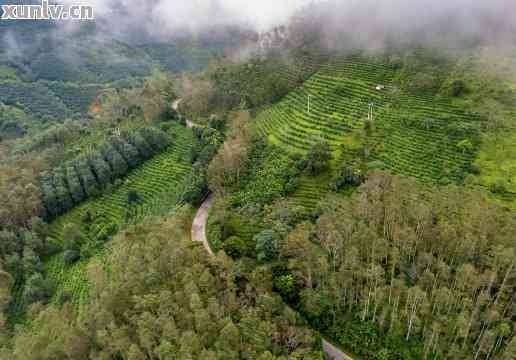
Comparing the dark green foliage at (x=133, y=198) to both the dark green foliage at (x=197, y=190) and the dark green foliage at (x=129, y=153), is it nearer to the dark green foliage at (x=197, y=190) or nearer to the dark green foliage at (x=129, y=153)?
the dark green foliage at (x=129, y=153)

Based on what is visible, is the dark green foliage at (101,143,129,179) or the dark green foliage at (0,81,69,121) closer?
the dark green foliage at (101,143,129,179)

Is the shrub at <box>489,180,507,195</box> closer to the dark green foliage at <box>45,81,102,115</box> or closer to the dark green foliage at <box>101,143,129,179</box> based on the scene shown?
the dark green foliage at <box>101,143,129,179</box>

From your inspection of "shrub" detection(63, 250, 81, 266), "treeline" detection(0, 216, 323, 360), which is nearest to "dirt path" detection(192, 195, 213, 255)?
"treeline" detection(0, 216, 323, 360)

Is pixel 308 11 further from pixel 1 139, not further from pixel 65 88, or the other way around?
pixel 65 88

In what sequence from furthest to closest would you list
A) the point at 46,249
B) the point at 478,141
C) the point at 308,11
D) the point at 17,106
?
the point at 17,106 < the point at 308,11 < the point at 46,249 < the point at 478,141

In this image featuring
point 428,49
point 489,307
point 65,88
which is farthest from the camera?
point 65,88

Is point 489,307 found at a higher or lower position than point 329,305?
higher

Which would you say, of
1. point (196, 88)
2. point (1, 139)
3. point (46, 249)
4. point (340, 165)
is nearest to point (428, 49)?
point (340, 165)

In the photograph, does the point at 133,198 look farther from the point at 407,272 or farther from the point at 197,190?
the point at 407,272
